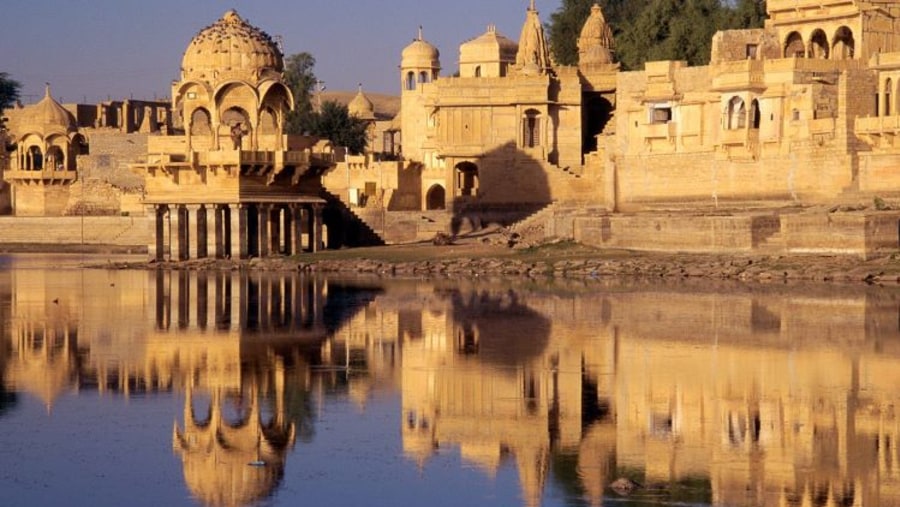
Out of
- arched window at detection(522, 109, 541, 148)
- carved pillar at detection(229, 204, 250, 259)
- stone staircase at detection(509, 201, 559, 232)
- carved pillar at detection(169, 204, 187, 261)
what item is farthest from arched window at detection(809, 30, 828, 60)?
carved pillar at detection(169, 204, 187, 261)

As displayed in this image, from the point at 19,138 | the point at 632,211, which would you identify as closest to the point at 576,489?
the point at 632,211

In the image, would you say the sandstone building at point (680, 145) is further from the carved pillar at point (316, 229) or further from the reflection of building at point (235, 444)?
the reflection of building at point (235, 444)

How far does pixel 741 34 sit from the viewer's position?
54.1 meters

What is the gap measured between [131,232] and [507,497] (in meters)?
52.0

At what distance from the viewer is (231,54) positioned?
63844 millimetres

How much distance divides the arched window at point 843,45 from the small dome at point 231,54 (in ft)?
61.1

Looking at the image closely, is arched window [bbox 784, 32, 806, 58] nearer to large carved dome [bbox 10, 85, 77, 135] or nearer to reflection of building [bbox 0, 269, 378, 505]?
reflection of building [bbox 0, 269, 378, 505]

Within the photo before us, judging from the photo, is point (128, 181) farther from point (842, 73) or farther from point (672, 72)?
point (842, 73)

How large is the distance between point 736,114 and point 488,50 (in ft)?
69.8

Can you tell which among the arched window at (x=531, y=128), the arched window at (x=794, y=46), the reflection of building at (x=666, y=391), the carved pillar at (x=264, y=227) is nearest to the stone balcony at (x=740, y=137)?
the arched window at (x=794, y=46)

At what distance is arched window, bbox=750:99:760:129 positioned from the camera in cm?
5038

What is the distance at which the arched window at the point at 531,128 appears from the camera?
2414 inches

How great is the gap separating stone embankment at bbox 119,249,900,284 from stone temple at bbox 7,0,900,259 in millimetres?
743

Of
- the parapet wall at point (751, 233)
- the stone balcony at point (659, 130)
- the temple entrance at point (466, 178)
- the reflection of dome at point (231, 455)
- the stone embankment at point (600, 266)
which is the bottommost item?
the reflection of dome at point (231, 455)
